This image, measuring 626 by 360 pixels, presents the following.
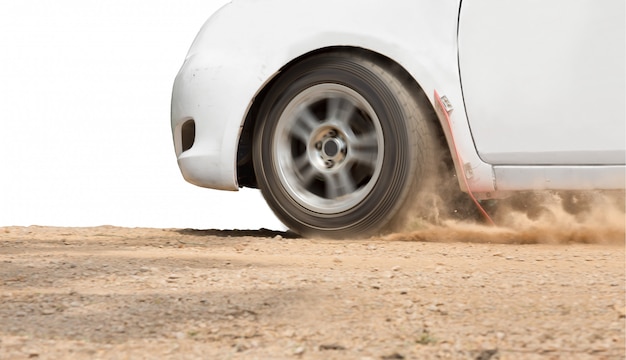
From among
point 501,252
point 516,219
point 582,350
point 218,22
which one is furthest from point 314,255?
point 582,350

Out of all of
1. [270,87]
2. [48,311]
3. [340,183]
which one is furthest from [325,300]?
[270,87]

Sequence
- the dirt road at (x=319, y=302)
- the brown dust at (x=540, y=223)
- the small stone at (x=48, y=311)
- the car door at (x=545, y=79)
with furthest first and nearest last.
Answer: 1. the brown dust at (x=540, y=223)
2. the car door at (x=545, y=79)
3. the small stone at (x=48, y=311)
4. the dirt road at (x=319, y=302)

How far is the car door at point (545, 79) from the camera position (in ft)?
19.6

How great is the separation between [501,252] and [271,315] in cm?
220

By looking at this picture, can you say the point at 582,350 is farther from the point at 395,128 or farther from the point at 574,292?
the point at 395,128

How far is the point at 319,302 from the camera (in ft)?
14.0

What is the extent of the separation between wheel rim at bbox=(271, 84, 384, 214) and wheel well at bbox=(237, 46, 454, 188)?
25 centimetres

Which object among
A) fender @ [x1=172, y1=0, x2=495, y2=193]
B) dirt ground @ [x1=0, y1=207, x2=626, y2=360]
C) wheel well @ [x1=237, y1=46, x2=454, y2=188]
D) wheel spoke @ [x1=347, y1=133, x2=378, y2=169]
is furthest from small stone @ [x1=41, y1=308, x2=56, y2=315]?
wheel well @ [x1=237, y1=46, x2=454, y2=188]

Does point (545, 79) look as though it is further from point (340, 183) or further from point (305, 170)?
point (305, 170)

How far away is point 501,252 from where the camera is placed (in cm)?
592

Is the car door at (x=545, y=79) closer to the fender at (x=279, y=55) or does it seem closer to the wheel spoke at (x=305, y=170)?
the fender at (x=279, y=55)

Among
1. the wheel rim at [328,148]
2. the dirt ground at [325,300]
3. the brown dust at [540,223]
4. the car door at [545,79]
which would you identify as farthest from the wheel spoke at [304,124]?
the car door at [545,79]

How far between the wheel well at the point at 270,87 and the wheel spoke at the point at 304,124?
0.31 meters

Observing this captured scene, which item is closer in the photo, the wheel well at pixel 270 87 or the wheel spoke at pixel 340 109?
the wheel well at pixel 270 87
